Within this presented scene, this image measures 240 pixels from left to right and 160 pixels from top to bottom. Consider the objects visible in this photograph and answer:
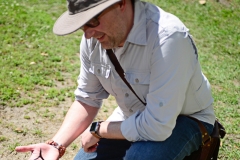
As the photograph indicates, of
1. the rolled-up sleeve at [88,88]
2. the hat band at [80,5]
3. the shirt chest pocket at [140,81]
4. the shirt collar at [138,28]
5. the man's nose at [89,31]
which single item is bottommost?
Result: the rolled-up sleeve at [88,88]

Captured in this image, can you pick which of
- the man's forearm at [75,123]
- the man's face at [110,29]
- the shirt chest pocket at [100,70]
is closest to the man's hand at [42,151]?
the man's forearm at [75,123]

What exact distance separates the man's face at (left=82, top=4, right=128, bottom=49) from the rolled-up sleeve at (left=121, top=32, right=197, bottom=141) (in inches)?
8.2

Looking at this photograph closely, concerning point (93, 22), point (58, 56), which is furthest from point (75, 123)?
point (58, 56)

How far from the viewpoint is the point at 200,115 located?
2393mm

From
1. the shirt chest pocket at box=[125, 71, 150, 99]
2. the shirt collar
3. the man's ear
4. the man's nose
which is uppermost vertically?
the man's ear

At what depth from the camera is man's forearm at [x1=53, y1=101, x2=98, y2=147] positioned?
8.43ft

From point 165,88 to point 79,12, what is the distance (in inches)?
23.4

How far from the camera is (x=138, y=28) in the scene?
214cm

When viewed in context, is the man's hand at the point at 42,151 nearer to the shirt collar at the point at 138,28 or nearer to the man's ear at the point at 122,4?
the shirt collar at the point at 138,28

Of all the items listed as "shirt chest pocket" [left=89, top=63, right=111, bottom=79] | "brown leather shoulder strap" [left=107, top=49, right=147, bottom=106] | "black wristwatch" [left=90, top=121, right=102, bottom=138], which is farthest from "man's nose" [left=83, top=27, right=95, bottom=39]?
"black wristwatch" [left=90, top=121, right=102, bottom=138]

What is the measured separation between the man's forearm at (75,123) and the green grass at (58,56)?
102 cm

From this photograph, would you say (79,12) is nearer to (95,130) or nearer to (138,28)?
(138,28)

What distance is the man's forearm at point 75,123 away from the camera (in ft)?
8.43

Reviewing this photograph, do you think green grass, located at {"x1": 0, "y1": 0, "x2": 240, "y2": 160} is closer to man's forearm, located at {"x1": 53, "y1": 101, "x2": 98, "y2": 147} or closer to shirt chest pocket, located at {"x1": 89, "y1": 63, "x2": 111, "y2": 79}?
man's forearm, located at {"x1": 53, "y1": 101, "x2": 98, "y2": 147}
